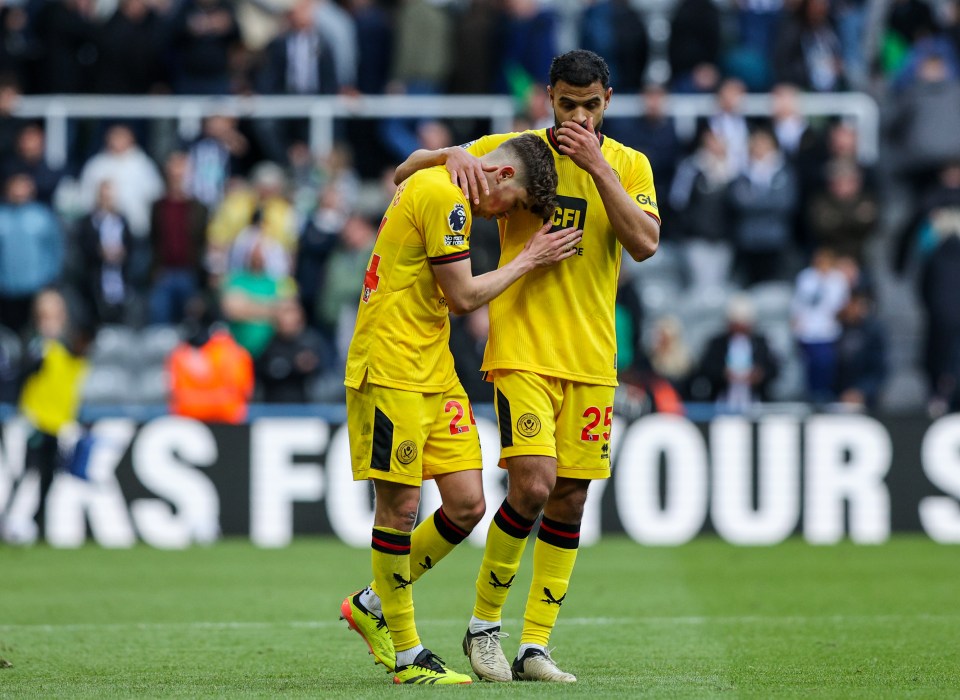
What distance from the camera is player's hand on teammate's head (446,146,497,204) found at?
6863 mm

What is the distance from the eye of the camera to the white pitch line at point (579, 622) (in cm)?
927

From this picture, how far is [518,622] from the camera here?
31.3ft

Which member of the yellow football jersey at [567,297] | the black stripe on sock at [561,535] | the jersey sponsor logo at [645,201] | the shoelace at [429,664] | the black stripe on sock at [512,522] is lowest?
the shoelace at [429,664]

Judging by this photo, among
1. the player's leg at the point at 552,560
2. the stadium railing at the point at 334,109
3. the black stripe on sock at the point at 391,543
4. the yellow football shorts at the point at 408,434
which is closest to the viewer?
the yellow football shorts at the point at 408,434

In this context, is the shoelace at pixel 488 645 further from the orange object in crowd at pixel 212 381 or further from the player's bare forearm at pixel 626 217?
the orange object in crowd at pixel 212 381

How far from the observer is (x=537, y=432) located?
278 inches

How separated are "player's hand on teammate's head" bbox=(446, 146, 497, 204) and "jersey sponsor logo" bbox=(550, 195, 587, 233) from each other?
0.39m

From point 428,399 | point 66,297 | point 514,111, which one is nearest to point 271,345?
point 66,297

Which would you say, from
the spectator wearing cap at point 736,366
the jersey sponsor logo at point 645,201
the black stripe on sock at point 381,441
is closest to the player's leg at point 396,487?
the black stripe on sock at point 381,441

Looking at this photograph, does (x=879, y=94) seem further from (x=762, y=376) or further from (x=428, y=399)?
(x=428, y=399)

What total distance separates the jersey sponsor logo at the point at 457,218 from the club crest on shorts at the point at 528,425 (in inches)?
32.7

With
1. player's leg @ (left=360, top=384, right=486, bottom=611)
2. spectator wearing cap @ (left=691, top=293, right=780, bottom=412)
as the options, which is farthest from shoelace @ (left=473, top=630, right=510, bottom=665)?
spectator wearing cap @ (left=691, top=293, right=780, bottom=412)

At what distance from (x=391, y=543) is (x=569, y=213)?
5.08 ft

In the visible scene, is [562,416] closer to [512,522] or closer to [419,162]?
[512,522]
